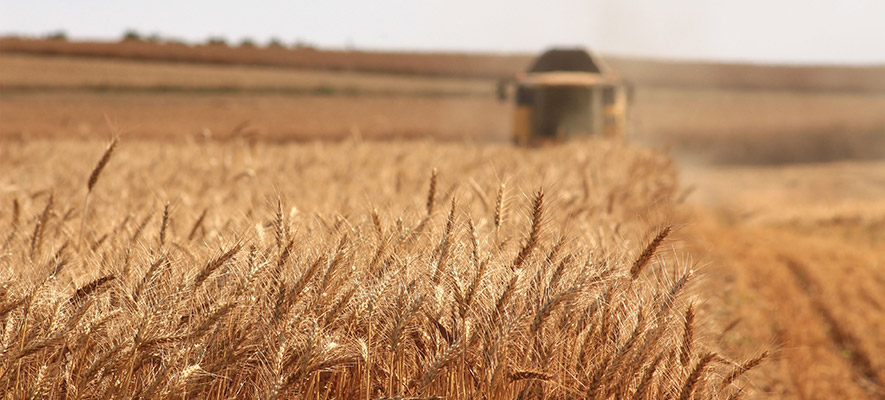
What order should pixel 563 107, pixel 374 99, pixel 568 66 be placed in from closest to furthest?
pixel 563 107, pixel 568 66, pixel 374 99

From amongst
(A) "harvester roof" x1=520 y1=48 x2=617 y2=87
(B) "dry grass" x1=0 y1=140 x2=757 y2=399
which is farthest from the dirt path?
(A) "harvester roof" x1=520 y1=48 x2=617 y2=87

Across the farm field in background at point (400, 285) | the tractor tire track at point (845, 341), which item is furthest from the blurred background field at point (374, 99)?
the farm field in background at point (400, 285)

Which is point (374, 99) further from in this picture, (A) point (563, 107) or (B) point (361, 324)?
(B) point (361, 324)

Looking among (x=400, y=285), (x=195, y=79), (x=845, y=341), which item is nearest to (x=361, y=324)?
(x=400, y=285)

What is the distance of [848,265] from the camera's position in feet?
26.7

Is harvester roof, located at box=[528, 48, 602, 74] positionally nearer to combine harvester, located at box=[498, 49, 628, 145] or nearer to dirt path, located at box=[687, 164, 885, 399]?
combine harvester, located at box=[498, 49, 628, 145]

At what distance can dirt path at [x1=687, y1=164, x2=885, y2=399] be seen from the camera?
494cm

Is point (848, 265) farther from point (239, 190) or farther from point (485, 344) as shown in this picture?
point (485, 344)

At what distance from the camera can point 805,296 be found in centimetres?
685

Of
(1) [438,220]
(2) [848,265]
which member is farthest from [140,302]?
(2) [848,265]

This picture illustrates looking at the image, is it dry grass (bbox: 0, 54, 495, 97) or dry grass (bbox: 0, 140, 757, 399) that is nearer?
dry grass (bbox: 0, 140, 757, 399)

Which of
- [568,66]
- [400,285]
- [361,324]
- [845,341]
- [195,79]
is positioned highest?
[400,285]

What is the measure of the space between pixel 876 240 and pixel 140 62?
30.6 meters

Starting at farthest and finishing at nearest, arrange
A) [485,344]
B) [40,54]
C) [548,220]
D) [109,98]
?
[40,54] < [109,98] < [548,220] < [485,344]
